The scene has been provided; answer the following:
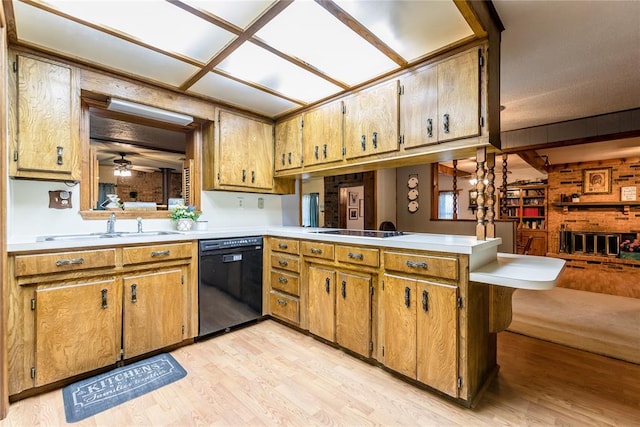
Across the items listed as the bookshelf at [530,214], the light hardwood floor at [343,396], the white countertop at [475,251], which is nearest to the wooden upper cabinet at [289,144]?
the white countertop at [475,251]

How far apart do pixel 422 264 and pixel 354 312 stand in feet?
2.32

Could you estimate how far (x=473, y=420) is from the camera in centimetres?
154

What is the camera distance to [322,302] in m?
2.43

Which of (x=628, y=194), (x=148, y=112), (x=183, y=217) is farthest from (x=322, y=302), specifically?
(x=628, y=194)

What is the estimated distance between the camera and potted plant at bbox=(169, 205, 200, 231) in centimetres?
275

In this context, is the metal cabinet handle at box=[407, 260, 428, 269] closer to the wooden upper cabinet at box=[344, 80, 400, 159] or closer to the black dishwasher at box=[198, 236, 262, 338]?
the wooden upper cabinet at box=[344, 80, 400, 159]

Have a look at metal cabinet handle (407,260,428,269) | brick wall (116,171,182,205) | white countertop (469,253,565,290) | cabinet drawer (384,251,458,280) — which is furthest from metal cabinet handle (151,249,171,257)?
brick wall (116,171,182,205)

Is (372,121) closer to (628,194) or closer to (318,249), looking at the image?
(318,249)

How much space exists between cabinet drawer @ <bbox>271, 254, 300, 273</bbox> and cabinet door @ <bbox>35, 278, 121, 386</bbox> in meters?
1.30

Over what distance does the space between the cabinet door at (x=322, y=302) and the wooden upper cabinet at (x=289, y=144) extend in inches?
48.8

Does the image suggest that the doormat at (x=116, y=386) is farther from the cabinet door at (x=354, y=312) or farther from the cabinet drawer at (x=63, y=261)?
the cabinet door at (x=354, y=312)

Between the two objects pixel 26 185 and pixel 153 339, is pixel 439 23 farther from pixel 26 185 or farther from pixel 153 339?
pixel 26 185

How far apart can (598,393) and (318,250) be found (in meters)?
2.04

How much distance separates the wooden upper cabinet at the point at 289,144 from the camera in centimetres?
309
